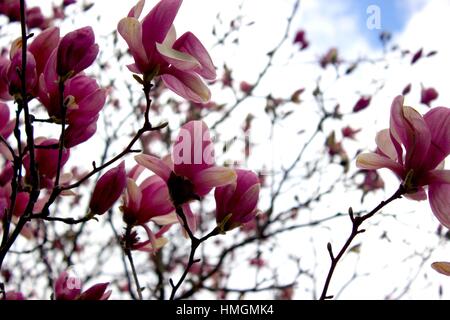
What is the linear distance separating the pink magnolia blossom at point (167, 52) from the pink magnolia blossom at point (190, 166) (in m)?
0.07

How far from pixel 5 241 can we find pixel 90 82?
0.27m

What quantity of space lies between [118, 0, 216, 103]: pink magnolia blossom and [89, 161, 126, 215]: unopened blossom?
151 mm

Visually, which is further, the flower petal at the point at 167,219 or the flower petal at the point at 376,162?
the flower petal at the point at 167,219

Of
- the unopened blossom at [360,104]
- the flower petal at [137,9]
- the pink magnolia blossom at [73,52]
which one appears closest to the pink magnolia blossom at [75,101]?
the pink magnolia blossom at [73,52]

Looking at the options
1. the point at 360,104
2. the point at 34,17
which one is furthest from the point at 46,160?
the point at 360,104

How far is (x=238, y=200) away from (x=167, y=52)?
24 cm

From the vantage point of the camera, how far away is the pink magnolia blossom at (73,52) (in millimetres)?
777

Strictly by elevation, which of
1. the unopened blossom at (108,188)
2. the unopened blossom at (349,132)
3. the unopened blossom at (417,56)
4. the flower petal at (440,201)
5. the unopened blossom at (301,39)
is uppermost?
the unopened blossom at (301,39)

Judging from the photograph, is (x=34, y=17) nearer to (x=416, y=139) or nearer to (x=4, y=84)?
(x=4, y=84)

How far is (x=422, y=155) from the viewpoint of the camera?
2.48ft

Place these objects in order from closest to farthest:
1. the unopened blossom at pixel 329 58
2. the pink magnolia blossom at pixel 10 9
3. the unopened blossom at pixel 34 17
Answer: the pink magnolia blossom at pixel 10 9
the unopened blossom at pixel 34 17
the unopened blossom at pixel 329 58

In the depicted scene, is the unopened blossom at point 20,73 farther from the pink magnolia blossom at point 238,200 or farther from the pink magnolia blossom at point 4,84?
the pink magnolia blossom at point 238,200

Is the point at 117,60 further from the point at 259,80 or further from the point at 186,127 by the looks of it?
the point at 186,127
